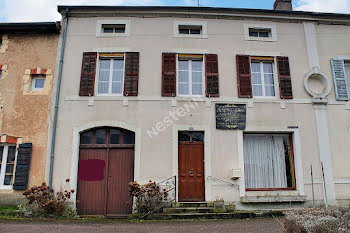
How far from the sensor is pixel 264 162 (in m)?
9.95

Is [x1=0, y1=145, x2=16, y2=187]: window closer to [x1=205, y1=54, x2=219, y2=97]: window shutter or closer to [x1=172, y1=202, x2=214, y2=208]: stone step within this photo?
[x1=172, y1=202, x2=214, y2=208]: stone step

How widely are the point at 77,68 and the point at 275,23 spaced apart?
7140 mm

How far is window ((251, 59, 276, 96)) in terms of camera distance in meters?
10.4

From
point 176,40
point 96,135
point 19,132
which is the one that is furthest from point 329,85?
point 19,132

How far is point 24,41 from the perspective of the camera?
10.4m

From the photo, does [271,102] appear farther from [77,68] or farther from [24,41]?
[24,41]

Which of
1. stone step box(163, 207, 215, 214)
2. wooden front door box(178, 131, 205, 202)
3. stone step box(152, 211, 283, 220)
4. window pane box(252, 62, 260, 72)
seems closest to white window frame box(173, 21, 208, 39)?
window pane box(252, 62, 260, 72)

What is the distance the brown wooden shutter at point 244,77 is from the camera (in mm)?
10062

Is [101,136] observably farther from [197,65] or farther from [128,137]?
[197,65]

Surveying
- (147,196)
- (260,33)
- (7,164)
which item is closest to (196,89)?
(260,33)

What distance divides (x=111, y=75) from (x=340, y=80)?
792 centimetres

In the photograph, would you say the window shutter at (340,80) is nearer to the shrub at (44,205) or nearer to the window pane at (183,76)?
the window pane at (183,76)

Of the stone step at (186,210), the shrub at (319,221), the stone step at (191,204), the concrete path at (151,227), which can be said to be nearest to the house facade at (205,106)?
the stone step at (191,204)

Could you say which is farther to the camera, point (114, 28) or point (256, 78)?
point (114, 28)
